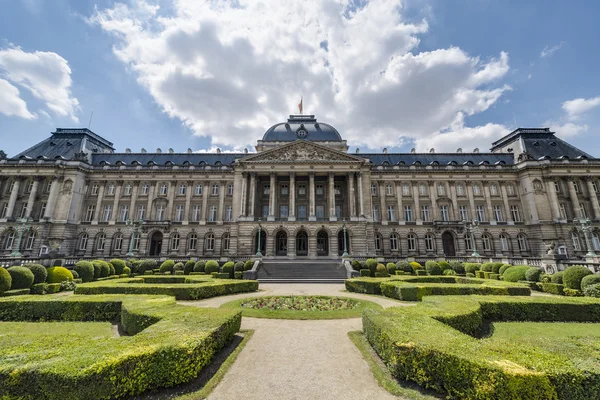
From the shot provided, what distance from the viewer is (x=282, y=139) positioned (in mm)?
48250

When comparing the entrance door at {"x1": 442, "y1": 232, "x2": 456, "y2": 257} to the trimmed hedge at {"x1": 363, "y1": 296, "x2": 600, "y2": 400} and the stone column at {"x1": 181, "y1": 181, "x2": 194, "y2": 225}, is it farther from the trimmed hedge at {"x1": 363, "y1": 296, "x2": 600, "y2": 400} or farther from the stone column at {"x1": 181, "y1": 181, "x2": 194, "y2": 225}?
the stone column at {"x1": 181, "y1": 181, "x2": 194, "y2": 225}

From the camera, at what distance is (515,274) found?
22031mm

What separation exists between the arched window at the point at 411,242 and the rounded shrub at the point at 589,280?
1134 inches

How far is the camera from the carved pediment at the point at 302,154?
142 ft

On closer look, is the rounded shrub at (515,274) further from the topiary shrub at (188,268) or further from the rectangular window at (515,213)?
the topiary shrub at (188,268)

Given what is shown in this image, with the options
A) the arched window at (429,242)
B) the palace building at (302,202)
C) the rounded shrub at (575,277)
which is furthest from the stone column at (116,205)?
the rounded shrub at (575,277)

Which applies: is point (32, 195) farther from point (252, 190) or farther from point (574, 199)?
point (574, 199)

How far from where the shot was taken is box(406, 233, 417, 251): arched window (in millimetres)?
45169

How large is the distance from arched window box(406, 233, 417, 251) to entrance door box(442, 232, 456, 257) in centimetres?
530

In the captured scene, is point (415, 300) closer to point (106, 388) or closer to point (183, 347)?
point (183, 347)

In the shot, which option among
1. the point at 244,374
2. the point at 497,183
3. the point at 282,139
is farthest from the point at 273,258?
the point at 497,183

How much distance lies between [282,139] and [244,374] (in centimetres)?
4447

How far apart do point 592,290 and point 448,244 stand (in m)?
31.8

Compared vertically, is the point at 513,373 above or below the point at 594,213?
below
